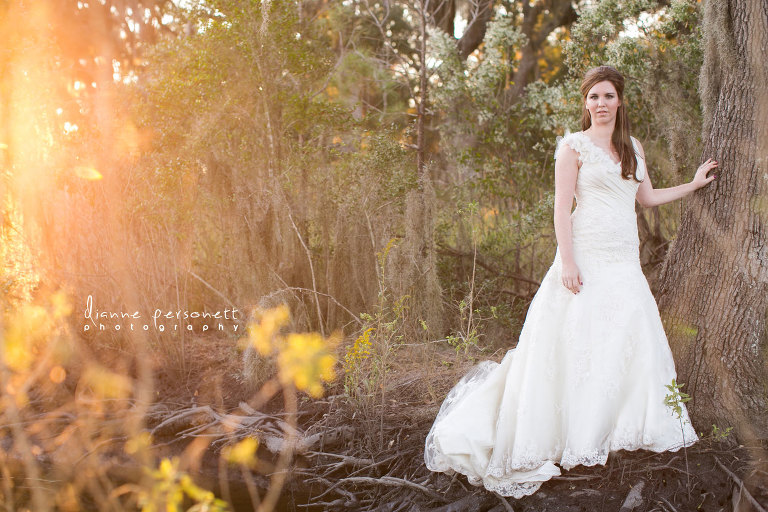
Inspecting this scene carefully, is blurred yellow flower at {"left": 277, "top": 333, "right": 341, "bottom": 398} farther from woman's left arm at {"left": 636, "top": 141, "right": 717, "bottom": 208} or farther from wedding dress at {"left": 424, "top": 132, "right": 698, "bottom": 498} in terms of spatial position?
woman's left arm at {"left": 636, "top": 141, "right": 717, "bottom": 208}

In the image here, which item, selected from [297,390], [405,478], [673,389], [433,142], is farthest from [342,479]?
[433,142]

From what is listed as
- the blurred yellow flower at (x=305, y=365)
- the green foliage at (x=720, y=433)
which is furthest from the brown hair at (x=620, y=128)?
the blurred yellow flower at (x=305, y=365)

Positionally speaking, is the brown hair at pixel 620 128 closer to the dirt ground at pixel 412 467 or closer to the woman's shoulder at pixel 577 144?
the woman's shoulder at pixel 577 144

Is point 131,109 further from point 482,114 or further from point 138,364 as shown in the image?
point 482,114

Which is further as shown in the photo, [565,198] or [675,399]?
[565,198]

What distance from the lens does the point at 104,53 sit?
11375 millimetres

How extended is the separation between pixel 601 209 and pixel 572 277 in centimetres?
38

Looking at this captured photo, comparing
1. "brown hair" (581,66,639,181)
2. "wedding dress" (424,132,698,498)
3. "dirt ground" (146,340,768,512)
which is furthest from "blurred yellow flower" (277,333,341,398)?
"brown hair" (581,66,639,181)

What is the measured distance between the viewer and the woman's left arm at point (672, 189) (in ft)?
10.9

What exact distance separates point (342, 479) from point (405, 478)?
394 mm

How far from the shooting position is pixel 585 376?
318cm

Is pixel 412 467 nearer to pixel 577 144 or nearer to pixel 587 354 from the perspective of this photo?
pixel 587 354

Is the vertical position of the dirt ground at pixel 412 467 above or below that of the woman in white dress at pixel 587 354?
below

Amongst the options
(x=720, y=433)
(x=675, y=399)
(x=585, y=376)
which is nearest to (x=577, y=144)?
(x=585, y=376)
